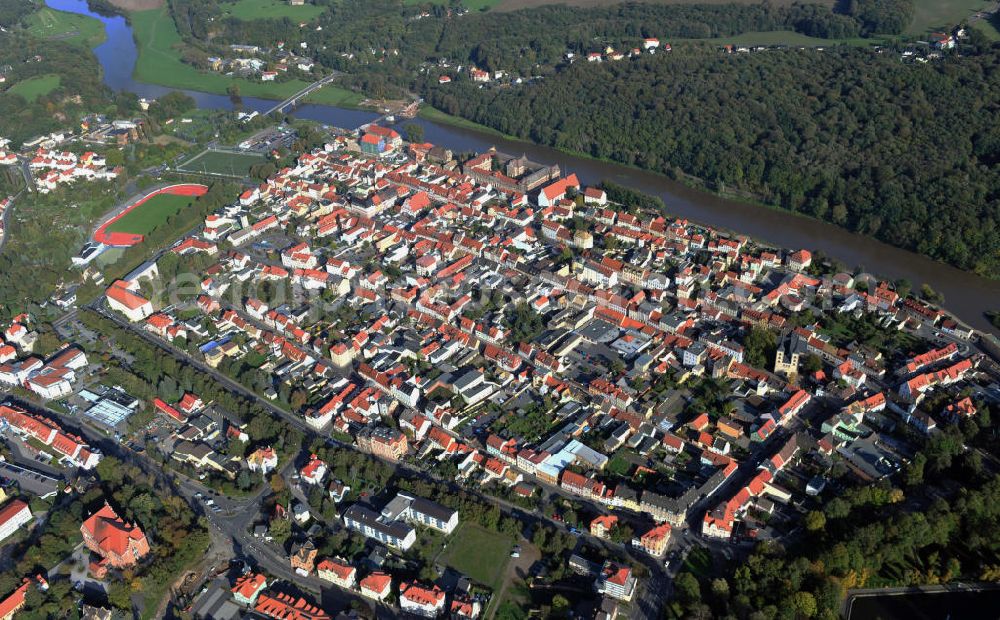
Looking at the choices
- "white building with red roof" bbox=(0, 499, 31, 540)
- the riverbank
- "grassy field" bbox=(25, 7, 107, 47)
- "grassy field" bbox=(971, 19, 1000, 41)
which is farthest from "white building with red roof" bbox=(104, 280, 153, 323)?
"grassy field" bbox=(971, 19, 1000, 41)

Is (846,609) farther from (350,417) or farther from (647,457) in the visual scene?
(350,417)

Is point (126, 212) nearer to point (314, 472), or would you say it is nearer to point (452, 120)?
point (452, 120)

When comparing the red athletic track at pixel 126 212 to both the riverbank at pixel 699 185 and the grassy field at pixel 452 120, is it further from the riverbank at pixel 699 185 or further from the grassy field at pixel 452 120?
the riverbank at pixel 699 185

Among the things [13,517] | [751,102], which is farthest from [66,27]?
[13,517]

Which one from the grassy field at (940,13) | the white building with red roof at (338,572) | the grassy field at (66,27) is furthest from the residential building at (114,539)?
the grassy field at (940,13)

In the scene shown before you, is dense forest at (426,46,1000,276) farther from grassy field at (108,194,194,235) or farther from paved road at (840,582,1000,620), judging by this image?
grassy field at (108,194,194,235)

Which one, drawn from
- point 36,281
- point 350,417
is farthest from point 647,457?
point 36,281
